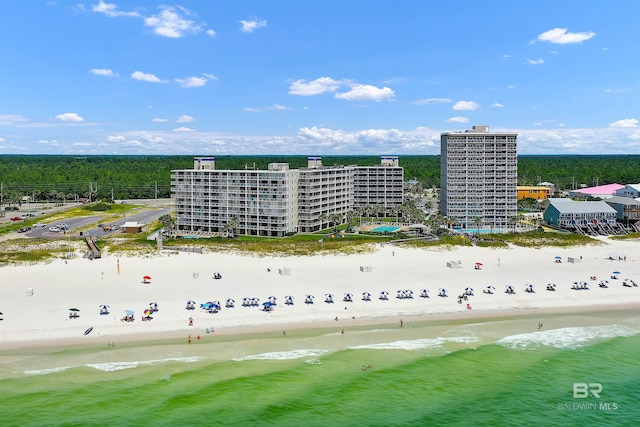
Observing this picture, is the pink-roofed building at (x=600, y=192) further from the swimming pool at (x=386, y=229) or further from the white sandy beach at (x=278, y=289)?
the white sandy beach at (x=278, y=289)

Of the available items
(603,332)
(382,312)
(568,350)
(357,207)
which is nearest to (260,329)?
(382,312)

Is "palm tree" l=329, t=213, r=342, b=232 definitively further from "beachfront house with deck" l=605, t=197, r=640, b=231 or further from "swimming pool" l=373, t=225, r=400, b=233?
"beachfront house with deck" l=605, t=197, r=640, b=231

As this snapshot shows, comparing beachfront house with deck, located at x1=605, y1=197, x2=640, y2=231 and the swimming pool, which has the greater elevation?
beachfront house with deck, located at x1=605, y1=197, x2=640, y2=231

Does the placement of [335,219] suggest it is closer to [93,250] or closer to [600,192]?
[93,250]

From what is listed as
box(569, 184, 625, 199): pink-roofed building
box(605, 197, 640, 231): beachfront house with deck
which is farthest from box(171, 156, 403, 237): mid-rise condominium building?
box(569, 184, 625, 199): pink-roofed building

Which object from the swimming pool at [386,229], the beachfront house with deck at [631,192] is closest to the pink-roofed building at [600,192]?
the beachfront house with deck at [631,192]

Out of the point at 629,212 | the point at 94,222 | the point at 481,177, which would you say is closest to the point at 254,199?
the point at 94,222
